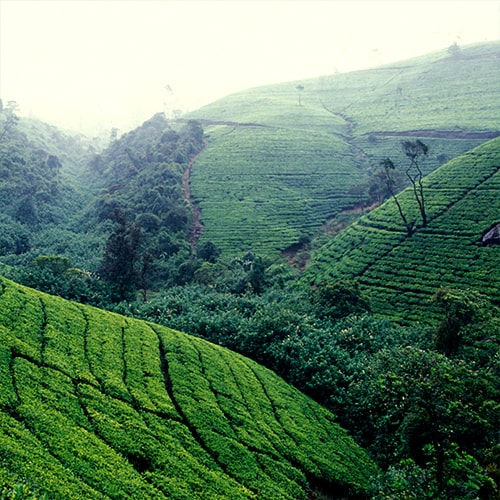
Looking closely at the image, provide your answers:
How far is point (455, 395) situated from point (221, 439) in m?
11.1

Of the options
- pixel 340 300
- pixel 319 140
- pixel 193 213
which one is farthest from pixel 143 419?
pixel 319 140

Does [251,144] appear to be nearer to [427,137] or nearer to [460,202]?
[427,137]

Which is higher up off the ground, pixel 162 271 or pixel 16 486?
pixel 16 486

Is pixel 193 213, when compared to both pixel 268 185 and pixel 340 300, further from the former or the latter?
pixel 340 300

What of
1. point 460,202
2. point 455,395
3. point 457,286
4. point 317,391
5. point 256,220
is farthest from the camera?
point 256,220

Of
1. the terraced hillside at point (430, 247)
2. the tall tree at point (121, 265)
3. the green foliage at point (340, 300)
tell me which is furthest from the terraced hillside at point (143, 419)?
the terraced hillside at point (430, 247)

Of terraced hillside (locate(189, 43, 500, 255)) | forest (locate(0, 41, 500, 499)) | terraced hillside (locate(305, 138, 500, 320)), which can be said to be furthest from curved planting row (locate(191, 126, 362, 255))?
terraced hillside (locate(305, 138, 500, 320))

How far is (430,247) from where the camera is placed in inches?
1928

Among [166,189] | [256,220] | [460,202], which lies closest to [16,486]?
[460,202]

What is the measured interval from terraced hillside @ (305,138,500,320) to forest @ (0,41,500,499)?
22cm

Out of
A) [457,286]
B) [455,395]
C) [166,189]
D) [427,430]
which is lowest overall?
[457,286]

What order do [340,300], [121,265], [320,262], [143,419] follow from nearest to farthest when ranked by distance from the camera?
1. [143,419]
2. [340,300]
3. [121,265]
4. [320,262]

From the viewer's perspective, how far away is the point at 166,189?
260ft

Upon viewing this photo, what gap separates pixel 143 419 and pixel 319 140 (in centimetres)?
9941
